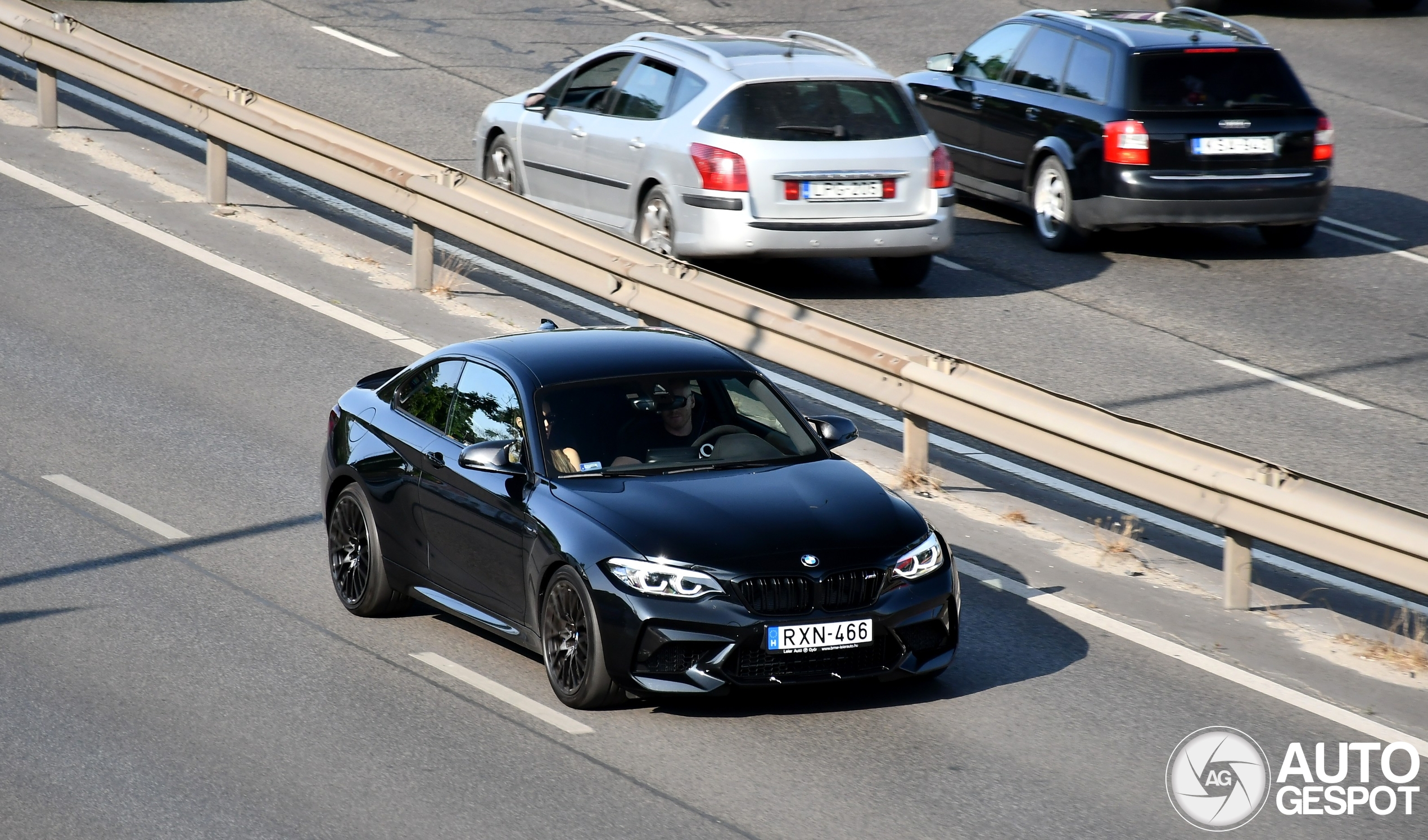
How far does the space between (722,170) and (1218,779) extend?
770 centimetres

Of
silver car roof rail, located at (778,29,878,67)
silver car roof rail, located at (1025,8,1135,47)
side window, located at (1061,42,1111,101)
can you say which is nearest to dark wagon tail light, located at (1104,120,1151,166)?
side window, located at (1061,42,1111,101)

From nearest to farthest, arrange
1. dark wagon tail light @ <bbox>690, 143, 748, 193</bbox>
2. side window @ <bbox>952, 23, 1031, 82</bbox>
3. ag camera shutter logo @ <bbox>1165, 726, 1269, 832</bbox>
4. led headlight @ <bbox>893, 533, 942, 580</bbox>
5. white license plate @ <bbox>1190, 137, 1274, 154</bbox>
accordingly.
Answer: ag camera shutter logo @ <bbox>1165, 726, 1269, 832</bbox>, led headlight @ <bbox>893, 533, 942, 580</bbox>, dark wagon tail light @ <bbox>690, 143, 748, 193</bbox>, white license plate @ <bbox>1190, 137, 1274, 154</bbox>, side window @ <bbox>952, 23, 1031, 82</bbox>

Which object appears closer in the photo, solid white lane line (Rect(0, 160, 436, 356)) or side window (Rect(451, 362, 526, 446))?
side window (Rect(451, 362, 526, 446))

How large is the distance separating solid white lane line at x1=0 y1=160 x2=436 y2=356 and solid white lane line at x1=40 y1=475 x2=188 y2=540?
2.86 m

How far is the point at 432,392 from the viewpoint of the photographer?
29.5 feet

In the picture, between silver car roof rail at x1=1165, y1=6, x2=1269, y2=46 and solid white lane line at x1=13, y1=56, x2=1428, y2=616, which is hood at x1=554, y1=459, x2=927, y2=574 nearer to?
solid white lane line at x1=13, y1=56, x2=1428, y2=616

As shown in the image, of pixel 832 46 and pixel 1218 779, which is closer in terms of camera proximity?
pixel 1218 779

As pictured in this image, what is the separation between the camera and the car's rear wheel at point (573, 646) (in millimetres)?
7426

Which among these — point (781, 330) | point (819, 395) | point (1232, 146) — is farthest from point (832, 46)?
point (781, 330)

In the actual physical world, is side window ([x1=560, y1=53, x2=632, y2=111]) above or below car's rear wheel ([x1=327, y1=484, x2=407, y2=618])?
above

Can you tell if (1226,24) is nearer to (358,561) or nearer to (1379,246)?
(1379,246)

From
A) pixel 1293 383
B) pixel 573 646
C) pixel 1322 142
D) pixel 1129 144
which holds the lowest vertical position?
pixel 1293 383

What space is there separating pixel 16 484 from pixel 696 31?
15842 millimetres

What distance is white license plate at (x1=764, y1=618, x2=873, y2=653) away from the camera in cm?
727
